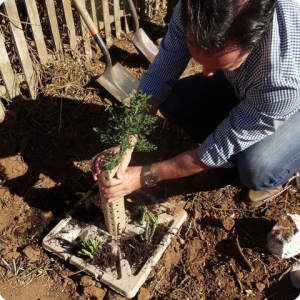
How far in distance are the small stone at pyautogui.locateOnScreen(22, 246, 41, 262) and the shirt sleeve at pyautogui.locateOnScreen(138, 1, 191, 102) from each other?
5.10 feet

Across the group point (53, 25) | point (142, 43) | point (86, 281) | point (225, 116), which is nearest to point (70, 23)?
point (53, 25)

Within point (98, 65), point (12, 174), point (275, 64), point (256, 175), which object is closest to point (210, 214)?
point (256, 175)

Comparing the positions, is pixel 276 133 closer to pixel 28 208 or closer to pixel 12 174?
pixel 28 208

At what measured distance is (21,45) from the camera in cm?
314

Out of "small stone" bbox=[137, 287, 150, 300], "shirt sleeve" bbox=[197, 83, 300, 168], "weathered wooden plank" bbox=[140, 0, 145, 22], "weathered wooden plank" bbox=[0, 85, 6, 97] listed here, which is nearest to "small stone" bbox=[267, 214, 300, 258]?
"shirt sleeve" bbox=[197, 83, 300, 168]

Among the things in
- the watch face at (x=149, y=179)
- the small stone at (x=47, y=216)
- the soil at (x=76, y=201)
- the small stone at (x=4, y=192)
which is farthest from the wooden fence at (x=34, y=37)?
the watch face at (x=149, y=179)

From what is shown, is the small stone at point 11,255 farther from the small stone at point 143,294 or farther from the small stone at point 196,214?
the small stone at point 196,214

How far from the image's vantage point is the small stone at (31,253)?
94.0 inches

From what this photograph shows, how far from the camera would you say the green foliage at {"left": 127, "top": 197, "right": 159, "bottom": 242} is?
2.35 m

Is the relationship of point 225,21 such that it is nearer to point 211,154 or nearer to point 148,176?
point 211,154

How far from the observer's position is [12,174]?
9.56ft

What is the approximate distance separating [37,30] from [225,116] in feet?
7.29

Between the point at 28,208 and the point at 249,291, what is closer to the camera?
the point at 249,291

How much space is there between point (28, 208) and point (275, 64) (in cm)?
229
